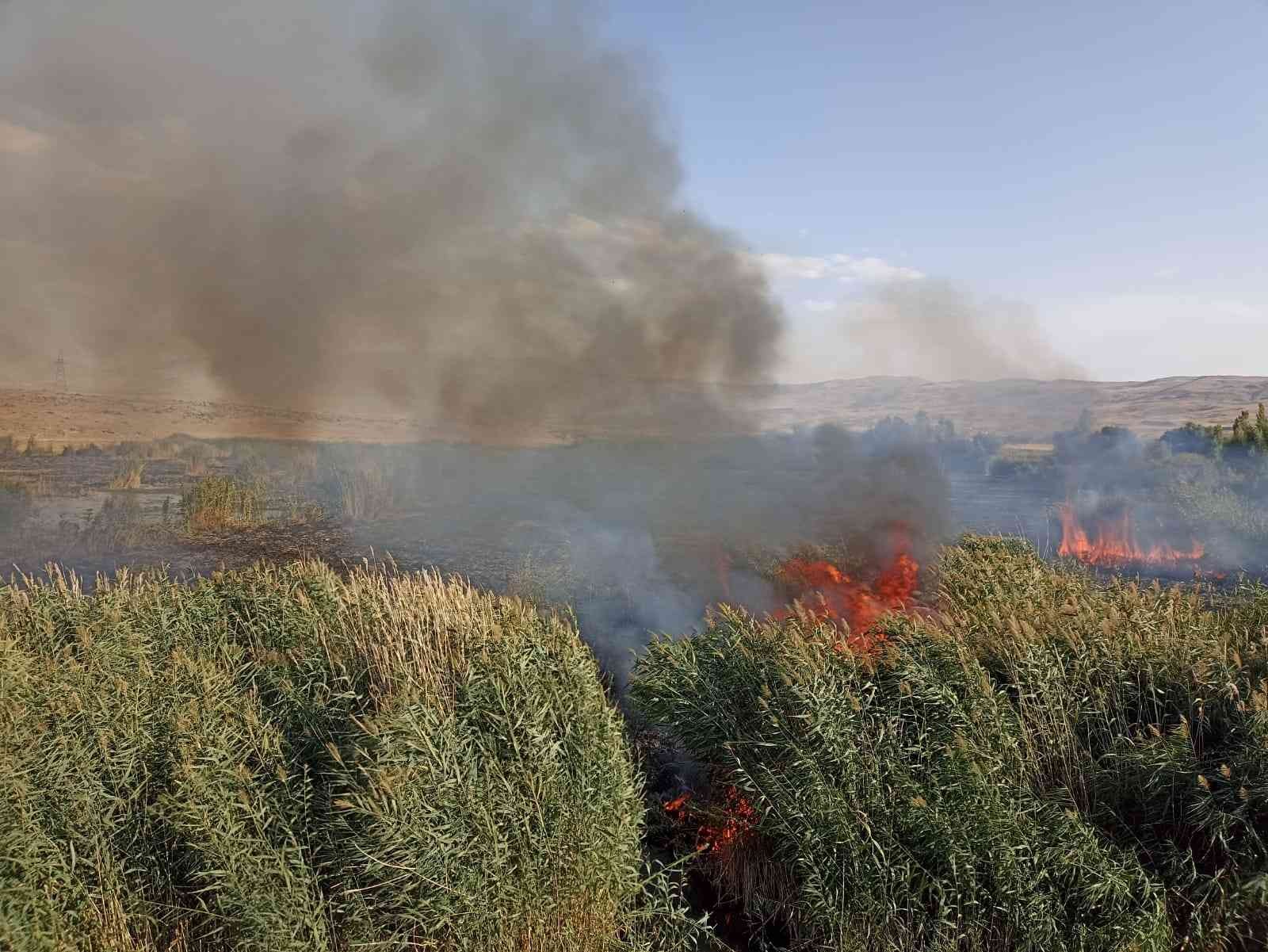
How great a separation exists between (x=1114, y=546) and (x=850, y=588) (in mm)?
9651

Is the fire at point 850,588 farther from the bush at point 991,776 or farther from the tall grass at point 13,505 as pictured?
the tall grass at point 13,505

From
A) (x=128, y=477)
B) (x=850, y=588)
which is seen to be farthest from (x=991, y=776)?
(x=128, y=477)

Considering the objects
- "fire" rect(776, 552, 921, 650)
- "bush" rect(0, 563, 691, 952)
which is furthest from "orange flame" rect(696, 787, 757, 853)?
"fire" rect(776, 552, 921, 650)

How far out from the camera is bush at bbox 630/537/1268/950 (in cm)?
438

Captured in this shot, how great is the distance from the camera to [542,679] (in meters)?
5.27

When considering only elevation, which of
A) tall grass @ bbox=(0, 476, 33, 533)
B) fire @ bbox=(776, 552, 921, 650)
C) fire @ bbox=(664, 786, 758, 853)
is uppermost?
fire @ bbox=(776, 552, 921, 650)

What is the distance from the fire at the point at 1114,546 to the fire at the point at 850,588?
16.6 ft

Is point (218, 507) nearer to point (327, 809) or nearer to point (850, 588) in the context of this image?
point (850, 588)

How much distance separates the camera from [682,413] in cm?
2625

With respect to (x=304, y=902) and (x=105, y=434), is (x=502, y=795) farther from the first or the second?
(x=105, y=434)

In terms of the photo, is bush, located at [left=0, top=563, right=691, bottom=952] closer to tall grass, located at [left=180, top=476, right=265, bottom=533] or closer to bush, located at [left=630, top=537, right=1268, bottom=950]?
bush, located at [left=630, top=537, right=1268, bottom=950]

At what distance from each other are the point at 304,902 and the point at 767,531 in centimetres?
1386

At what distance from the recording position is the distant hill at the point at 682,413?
27375 mm

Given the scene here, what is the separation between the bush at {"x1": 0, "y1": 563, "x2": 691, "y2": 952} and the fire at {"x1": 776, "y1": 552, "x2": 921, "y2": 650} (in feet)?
18.1
